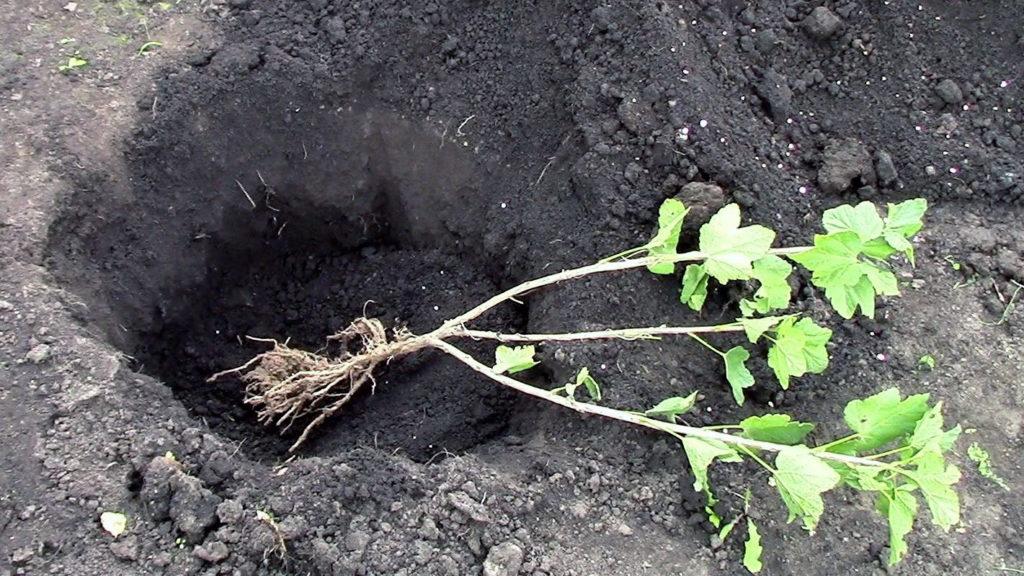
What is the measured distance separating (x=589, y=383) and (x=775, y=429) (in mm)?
526

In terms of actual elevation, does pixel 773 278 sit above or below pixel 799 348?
above

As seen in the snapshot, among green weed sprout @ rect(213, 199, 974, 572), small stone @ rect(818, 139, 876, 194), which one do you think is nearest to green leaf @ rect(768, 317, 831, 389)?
green weed sprout @ rect(213, 199, 974, 572)

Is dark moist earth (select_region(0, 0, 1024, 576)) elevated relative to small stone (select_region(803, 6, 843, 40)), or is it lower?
lower

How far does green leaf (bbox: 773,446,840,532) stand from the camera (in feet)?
6.64

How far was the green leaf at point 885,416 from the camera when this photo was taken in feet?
6.69

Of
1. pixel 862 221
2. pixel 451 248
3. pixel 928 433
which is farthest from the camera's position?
pixel 451 248

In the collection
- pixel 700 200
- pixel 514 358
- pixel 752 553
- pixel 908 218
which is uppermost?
pixel 908 218

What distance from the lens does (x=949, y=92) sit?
10.1 ft

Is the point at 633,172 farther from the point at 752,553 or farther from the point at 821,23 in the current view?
the point at 752,553

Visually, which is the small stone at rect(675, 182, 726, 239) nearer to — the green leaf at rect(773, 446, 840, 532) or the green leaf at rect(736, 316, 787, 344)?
the green leaf at rect(736, 316, 787, 344)

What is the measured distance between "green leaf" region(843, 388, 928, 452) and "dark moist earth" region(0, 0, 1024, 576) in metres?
0.42

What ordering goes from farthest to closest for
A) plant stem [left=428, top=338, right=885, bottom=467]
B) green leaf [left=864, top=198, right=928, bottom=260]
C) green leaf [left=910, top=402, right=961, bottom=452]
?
1. green leaf [left=864, top=198, right=928, bottom=260]
2. plant stem [left=428, top=338, right=885, bottom=467]
3. green leaf [left=910, top=402, right=961, bottom=452]

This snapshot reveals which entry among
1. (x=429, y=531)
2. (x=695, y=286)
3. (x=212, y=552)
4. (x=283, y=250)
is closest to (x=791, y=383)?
(x=695, y=286)

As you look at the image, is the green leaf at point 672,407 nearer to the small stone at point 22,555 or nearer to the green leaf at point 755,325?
the green leaf at point 755,325
